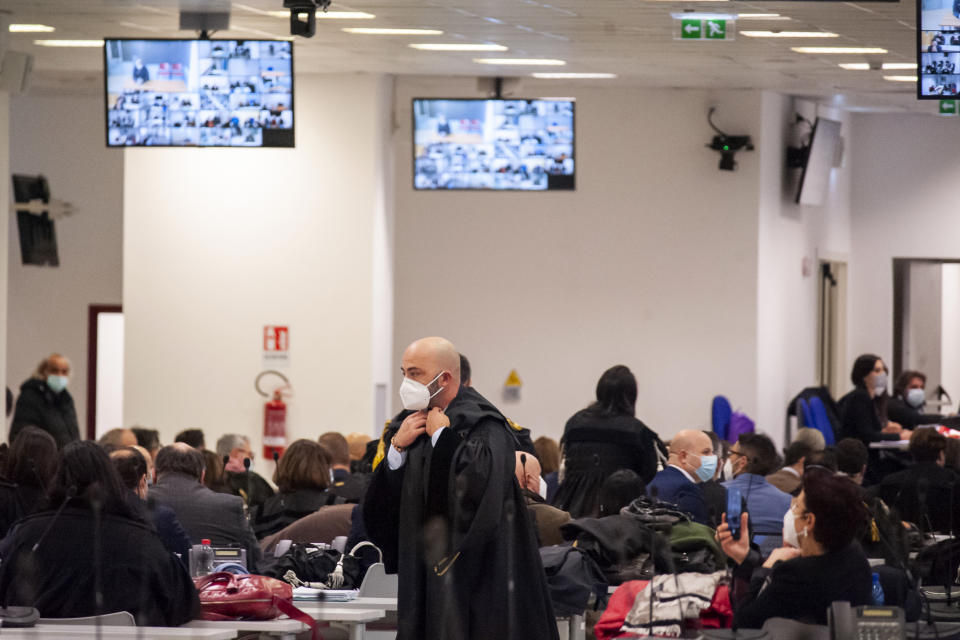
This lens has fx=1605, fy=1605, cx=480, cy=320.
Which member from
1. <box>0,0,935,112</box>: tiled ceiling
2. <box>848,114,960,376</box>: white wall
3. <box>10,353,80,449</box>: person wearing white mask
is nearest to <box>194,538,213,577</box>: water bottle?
<box>0,0,935,112</box>: tiled ceiling

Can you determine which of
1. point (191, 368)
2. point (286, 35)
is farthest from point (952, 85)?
point (191, 368)

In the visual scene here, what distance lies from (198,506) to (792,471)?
11.1 feet

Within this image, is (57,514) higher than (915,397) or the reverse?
higher

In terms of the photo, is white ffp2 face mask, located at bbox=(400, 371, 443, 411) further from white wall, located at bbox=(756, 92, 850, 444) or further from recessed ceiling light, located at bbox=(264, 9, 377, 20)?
white wall, located at bbox=(756, 92, 850, 444)

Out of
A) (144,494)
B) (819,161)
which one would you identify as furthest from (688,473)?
(819,161)

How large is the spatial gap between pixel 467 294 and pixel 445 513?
9478 mm

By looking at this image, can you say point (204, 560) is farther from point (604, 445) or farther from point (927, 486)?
point (927, 486)

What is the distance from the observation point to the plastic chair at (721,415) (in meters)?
13.7

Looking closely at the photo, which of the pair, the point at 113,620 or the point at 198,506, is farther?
the point at 198,506

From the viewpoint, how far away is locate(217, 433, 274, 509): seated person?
29.5ft

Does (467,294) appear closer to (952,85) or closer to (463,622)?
(952,85)

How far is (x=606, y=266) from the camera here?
14.2 metres

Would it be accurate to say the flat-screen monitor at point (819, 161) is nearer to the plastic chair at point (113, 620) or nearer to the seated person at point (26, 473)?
the seated person at point (26, 473)

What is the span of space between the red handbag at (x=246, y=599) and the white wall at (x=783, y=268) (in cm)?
899
